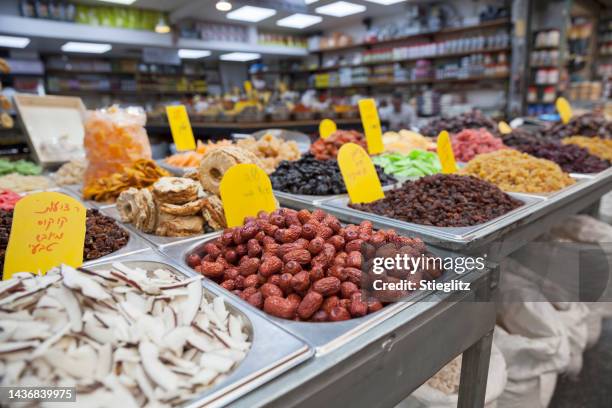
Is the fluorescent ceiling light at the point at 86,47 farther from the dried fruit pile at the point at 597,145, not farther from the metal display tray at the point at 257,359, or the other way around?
the metal display tray at the point at 257,359

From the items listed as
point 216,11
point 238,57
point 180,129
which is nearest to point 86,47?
point 216,11

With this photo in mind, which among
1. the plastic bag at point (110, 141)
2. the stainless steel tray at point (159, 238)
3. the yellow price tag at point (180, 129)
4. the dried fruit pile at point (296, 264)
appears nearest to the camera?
the dried fruit pile at point (296, 264)

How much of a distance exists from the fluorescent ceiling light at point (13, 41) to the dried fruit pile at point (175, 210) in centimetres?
816

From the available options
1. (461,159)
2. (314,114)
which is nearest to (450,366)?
(461,159)

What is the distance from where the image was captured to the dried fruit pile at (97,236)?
3.69 feet

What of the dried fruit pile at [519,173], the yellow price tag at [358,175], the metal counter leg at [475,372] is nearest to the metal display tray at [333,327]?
the metal counter leg at [475,372]

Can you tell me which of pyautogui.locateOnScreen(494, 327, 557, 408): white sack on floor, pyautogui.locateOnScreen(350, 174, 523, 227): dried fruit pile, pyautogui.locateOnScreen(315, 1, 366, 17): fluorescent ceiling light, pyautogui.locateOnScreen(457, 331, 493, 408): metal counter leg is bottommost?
pyautogui.locateOnScreen(494, 327, 557, 408): white sack on floor

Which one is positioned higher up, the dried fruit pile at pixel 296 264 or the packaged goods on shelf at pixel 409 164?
the packaged goods on shelf at pixel 409 164

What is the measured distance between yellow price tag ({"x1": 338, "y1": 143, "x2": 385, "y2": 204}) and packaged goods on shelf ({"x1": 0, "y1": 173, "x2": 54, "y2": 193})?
1.49 metres

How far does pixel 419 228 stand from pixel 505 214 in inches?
14.1

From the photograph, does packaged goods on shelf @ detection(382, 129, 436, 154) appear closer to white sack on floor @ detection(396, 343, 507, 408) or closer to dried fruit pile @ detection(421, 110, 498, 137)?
dried fruit pile @ detection(421, 110, 498, 137)

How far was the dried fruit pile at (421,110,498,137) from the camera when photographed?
3.16 m

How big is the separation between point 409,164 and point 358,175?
2.26ft

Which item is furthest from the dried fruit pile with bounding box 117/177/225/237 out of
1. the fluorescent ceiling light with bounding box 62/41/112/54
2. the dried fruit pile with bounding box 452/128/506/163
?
the fluorescent ceiling light with bounding box 62/41/112/54
